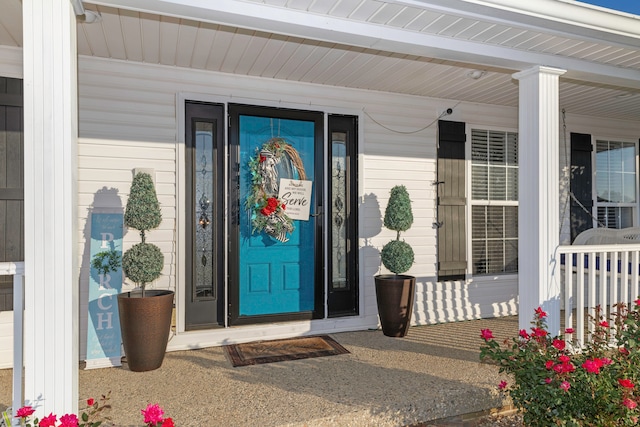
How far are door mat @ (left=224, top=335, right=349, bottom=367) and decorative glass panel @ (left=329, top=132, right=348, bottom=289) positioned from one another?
652 millimetres

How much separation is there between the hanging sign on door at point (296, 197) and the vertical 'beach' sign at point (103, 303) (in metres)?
1.50

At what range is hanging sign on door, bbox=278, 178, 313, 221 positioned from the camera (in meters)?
4.11

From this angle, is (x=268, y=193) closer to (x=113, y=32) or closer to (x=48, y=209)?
(x=113, y=32)

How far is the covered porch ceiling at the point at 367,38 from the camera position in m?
2.44

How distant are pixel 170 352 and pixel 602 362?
3125 millimetres

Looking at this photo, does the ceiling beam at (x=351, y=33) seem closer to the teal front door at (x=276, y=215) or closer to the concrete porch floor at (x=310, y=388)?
the teal front door at (x=276, y=215)

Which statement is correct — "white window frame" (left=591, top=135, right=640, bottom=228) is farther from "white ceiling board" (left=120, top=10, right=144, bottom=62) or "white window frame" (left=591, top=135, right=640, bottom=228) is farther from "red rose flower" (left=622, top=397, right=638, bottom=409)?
"white ceiling board" (left=120, top=10, right=144, bottom=62)

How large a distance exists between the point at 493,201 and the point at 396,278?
1.73 meters

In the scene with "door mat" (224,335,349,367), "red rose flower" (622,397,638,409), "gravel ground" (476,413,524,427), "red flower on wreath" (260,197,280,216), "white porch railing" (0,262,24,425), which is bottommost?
"gravel ground" (476,413,524,427)

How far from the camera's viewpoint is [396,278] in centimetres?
422

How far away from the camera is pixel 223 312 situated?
12.7ft

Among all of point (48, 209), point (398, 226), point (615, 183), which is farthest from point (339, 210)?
point (615, 183)

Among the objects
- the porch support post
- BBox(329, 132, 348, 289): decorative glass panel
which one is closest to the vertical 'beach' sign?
BBox(329, 132, 348, 289): decorative glass panel

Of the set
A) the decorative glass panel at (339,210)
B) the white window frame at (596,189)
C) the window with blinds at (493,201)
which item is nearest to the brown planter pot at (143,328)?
the decorative glass panel at (339,210)
